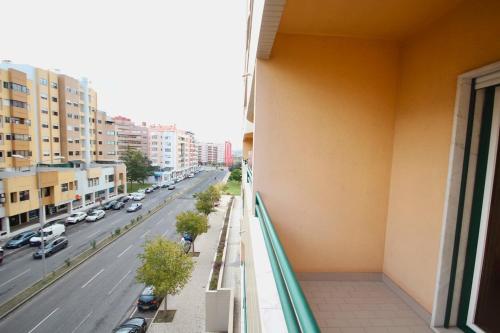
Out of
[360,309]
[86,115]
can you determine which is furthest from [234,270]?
[86,115]

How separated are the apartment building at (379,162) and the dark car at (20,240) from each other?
1728 cm

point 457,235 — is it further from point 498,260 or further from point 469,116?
point 469,116

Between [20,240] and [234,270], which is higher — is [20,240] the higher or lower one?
the lower one

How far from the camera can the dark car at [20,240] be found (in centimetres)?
1332

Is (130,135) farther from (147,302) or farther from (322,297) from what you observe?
(322,297)

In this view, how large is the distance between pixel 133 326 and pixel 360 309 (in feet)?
26.4

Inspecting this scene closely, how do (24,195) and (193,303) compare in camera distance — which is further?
(24,195)

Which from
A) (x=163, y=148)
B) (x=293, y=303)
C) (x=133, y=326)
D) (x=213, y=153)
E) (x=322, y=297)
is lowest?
(x=133, y=326)

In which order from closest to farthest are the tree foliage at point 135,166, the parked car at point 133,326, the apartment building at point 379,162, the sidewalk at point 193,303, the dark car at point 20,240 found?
the apartment building at point 379,162, the parked car at point 133,326, the sidewalk at point 193,303, the dark car at point 20,240, the tree foliage at point 135,166

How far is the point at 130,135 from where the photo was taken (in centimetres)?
4941

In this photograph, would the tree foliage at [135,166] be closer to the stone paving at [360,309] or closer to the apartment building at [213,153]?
the stone paving at [360,309]

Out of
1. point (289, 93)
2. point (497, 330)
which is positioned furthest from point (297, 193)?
point (497, 330)

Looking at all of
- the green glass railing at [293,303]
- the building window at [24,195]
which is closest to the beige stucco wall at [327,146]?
the green glass railing at [293,303]

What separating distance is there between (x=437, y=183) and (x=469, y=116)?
570 mm
